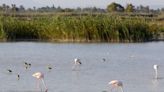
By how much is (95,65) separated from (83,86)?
6.74 meters

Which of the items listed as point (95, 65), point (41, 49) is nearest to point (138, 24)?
point (41, 49)

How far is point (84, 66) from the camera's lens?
919 inches

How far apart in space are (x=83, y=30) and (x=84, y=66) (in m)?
14.4

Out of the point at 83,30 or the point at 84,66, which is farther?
the point at 83,30

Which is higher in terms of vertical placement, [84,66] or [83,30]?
[83,30]

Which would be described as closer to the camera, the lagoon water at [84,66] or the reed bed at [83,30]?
the lagoon water at [84,66]

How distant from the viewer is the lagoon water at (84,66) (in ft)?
56.1

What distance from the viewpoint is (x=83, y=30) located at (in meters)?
37.7

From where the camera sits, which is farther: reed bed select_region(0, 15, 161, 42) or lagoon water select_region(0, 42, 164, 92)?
reed bed select_region(0, 15, 161, 42)

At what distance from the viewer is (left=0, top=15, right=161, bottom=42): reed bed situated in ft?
124

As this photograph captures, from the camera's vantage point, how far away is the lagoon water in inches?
674

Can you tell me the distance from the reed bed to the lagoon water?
6.40ft

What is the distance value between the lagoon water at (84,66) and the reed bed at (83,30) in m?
1.95

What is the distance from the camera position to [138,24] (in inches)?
1522
